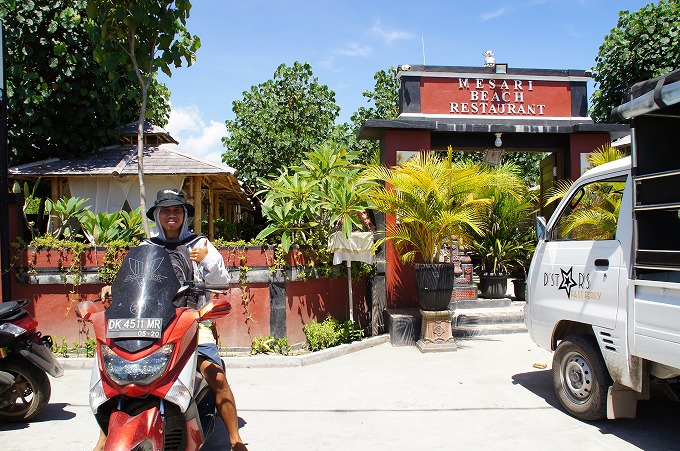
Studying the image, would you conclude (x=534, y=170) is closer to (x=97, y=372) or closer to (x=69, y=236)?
(x=69, y=236)

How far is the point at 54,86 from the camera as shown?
11383mm

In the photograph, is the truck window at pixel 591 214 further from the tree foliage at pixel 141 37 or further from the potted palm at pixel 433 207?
the tree foliage at pixel 141 37

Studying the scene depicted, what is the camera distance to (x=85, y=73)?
37.1 feet

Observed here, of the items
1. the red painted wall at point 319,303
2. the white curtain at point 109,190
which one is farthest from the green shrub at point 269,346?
the white curtain at point 109,190

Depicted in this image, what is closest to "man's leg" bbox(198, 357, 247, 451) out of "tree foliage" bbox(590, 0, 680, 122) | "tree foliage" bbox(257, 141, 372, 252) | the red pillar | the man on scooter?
the man on scooter

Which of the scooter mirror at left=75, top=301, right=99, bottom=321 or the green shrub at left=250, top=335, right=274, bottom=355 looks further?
the green shrub at left=250, top=335, right=274, bottom=355

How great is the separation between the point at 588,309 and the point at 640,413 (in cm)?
120

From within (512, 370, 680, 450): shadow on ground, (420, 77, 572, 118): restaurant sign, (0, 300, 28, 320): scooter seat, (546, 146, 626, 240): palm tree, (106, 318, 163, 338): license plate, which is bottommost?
(512, 370, 680, 450): shadow on ground

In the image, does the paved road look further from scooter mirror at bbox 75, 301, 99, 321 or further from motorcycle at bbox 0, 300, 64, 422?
scooter mirror at bbox 75, 301, 99, 321

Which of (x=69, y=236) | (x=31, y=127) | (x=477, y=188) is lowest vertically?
(x=69, y=236)

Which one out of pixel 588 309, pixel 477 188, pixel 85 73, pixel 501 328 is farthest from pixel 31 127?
pixel 588 309

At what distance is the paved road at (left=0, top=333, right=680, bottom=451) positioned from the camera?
14.8ft

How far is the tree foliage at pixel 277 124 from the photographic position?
51.4ft

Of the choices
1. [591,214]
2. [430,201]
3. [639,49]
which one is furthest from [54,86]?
[639,49]
